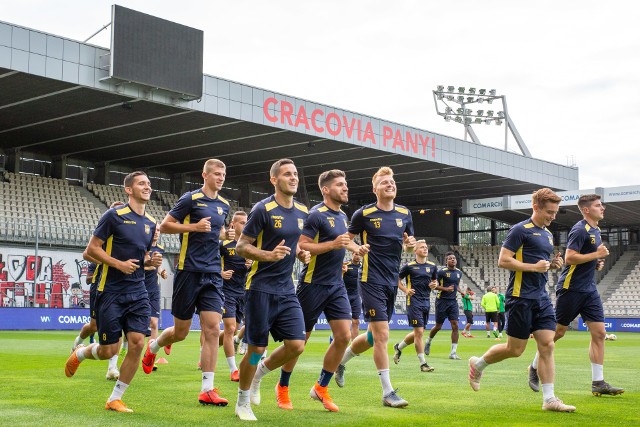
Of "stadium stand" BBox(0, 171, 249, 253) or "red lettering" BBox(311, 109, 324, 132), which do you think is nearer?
"stadium stand" BBox(0, 171, 249, 253)

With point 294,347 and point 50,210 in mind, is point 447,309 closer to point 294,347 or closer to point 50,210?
point 294,347

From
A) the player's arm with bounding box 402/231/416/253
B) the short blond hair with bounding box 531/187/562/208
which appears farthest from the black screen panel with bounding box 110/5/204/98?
the short blond hair with bounding box 531/187/562/208

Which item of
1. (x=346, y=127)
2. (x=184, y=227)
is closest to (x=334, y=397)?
(x=184, y=227)

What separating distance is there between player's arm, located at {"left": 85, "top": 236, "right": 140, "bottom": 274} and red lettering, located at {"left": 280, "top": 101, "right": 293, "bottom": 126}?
28.2 metres

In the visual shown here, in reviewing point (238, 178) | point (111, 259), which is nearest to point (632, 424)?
point (111, 259)

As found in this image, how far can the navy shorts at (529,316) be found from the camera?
30.9 feet

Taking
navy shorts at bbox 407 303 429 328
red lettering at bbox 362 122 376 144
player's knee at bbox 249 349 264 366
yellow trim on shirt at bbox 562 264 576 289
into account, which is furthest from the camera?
red lettering at bbox 362 122 376 144

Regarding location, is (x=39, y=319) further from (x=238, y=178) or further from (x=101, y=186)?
(x=238, y=178)

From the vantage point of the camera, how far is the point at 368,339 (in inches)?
398

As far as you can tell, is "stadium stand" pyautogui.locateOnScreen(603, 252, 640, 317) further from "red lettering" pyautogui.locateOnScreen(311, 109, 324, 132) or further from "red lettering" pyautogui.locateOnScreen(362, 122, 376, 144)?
"red lettering" pyautogui.locateOnScreen(311, 109, 324, 132)

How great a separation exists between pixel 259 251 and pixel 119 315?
67.0 inches

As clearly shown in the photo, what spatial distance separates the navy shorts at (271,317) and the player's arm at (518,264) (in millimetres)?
2479

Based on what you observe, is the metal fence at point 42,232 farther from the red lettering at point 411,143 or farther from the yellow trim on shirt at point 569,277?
the yellow trim on shirt at point 569,277

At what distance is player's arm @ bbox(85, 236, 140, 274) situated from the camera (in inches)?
334
